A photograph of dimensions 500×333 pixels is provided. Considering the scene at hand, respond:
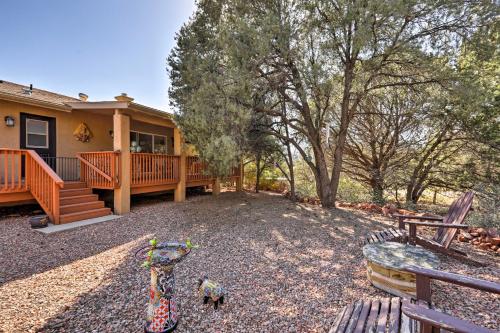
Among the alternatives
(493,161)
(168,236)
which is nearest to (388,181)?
(493,161)

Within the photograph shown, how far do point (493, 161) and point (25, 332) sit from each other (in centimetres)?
1200

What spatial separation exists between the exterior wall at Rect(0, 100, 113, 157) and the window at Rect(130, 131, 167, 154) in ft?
3.08

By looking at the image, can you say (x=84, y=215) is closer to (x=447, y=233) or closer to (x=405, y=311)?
(x=405, y=311)

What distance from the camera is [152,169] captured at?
786 centimetres

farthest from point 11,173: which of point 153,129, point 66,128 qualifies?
point 153,129

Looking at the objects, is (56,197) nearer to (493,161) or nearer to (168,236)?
(168,236)

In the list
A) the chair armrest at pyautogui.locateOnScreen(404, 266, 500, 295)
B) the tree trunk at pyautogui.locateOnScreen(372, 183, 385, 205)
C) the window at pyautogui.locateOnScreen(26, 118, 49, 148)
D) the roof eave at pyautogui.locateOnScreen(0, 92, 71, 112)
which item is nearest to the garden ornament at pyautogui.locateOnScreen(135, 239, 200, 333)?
the chair armrest at pyautogui.locateOnScreen(404, 266, 500, 295)

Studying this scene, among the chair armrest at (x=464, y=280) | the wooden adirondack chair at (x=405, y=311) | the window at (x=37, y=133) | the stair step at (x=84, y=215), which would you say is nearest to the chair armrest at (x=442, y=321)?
the wooden adirondack chair at (x=405, y=311)

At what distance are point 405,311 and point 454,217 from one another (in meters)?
3.63

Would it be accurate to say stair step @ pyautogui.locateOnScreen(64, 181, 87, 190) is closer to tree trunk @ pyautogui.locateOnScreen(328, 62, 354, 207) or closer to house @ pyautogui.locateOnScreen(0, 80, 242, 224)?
house @ pyautogui.locateOnScreen(0, 80, 242, 224)

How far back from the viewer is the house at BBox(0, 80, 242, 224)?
5.98 m

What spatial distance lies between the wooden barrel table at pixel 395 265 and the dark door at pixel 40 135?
9.69 meters

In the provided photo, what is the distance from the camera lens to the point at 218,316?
2.51 m

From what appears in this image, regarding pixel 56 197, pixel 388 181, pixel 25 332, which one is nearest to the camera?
pixel 25 332
